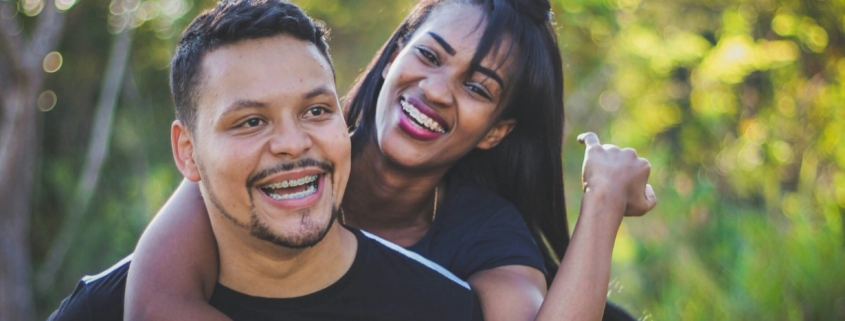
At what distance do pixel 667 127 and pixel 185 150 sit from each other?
8049mm

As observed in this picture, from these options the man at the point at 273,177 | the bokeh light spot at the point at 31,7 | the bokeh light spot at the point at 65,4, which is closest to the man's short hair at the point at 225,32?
the man at the point at 273,177

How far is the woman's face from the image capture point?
360cm

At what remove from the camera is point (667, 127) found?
9984 mm

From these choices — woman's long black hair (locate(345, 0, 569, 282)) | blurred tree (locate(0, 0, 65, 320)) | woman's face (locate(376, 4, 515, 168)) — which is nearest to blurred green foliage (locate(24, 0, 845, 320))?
blurred tree (locate(0, 0, 65, 320))

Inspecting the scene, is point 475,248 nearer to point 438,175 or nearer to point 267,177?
point 438,175

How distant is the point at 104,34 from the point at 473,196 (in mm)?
5772

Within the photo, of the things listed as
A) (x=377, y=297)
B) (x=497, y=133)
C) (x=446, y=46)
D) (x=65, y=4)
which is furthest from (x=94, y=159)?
(x=377, y=297)

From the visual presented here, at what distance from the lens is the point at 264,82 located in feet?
8.09

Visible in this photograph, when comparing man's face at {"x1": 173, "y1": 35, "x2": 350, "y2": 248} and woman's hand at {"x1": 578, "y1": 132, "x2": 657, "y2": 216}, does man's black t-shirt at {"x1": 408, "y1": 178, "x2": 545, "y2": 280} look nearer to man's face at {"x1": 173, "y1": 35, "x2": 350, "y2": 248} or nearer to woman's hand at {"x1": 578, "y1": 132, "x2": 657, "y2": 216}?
woman's hand at {"x1": 578, "y1": 132, "x2": 657, "y2": 216}

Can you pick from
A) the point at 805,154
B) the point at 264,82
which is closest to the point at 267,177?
the point at 264,82

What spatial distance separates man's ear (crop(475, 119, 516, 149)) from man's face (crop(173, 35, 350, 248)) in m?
1.39

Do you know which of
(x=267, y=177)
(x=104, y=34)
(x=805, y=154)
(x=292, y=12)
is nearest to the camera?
(x=267, y=177)

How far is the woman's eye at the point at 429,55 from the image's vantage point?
368cm

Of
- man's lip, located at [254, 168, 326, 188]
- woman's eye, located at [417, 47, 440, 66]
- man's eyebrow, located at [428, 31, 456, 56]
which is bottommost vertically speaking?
woman's eye, located at [417, 47, 440, 66]
